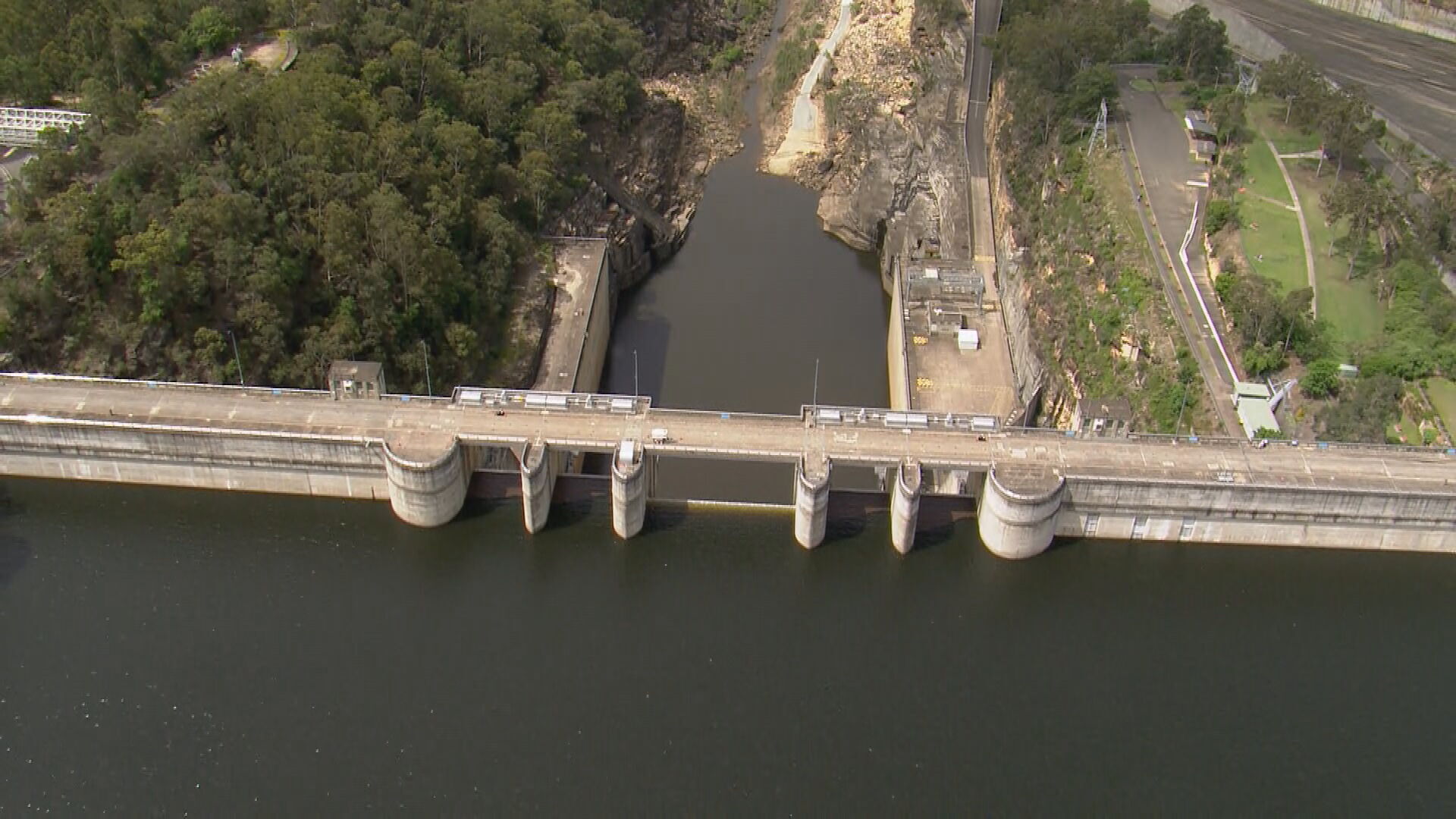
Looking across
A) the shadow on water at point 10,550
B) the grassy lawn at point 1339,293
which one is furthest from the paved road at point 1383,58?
the shadow on water at point 10,550

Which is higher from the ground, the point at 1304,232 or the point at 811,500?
the point at 1304,232

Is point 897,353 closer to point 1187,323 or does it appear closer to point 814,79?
point 1187,323

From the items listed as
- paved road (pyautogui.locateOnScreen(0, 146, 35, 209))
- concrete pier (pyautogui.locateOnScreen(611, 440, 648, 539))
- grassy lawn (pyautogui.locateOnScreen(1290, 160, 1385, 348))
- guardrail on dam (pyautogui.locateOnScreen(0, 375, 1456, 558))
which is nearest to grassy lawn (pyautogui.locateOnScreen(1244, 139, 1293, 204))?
grassy lawn (pyautogui.locateOnScreen(1290, 160, 1385, 348))

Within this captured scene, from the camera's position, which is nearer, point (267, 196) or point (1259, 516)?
point (1259, 516)

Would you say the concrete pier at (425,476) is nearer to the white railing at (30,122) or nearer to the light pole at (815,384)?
the light pole at (815,384)

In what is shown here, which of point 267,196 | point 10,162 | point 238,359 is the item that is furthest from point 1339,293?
point 10,162

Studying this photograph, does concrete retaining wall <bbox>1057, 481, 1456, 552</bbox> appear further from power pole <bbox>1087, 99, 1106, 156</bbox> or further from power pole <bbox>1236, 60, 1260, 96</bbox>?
power pole <bbox>1236, 60, 1260, 96</bbox>
